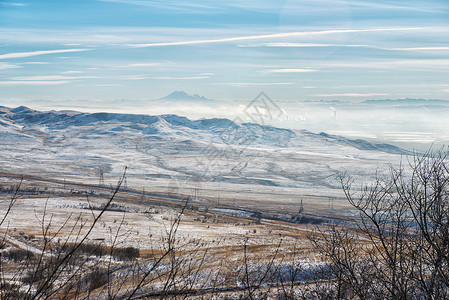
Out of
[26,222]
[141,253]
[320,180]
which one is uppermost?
[141,253]

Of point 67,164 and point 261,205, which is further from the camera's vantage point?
point 67,164

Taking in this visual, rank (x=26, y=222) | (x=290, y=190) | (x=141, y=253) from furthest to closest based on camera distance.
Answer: (x=290, y=190) → (x=26, y=222) → (x=141, y=253)

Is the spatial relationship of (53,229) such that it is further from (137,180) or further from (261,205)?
(137,180)

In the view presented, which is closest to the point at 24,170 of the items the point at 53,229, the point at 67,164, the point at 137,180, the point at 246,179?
the point at 67,164

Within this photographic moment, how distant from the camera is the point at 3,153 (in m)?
198

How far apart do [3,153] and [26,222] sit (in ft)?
554

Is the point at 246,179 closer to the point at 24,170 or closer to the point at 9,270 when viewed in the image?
the point at 24,170

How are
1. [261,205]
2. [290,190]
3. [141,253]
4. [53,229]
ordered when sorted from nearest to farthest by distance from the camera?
[141,253], [53,229], [261,205], [290,190]

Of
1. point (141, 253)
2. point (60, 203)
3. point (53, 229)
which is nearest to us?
point (141, 253)

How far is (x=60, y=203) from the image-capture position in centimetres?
7431

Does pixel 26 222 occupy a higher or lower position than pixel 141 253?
lower

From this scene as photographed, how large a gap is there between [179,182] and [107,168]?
128 feet

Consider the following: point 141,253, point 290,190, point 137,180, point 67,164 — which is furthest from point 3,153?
point 141,253

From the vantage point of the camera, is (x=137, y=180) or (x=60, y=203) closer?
(x=60, y=203)
